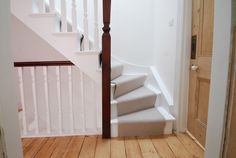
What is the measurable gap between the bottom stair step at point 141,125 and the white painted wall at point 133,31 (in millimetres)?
1325

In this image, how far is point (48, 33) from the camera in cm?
192

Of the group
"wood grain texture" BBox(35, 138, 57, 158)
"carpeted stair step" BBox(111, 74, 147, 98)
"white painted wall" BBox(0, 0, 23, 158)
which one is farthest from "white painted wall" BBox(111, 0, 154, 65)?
"white painted wall" BBox(0, 0, 23, 158)

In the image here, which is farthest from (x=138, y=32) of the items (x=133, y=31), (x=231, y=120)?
(x=231, y=120)

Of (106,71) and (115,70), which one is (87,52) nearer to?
(106,71)

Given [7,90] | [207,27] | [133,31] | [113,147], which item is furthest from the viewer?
[133,31]

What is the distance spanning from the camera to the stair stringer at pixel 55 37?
189 centimetres

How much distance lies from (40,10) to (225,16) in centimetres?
179

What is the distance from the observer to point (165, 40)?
2.50 metres

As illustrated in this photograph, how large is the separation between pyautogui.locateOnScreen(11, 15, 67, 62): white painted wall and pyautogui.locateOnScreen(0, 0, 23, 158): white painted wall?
2192 millimetres

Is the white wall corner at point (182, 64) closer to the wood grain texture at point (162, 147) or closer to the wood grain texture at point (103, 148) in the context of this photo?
the wood grain texture at point (162, 147)

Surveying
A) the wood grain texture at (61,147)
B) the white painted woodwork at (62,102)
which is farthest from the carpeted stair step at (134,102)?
the wood grain texture at (61,147)

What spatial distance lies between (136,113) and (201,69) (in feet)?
3.00

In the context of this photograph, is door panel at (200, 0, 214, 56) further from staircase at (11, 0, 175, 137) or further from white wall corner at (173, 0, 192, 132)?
staircase at (11, 0, 175, 137)

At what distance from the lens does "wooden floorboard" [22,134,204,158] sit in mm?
1656
